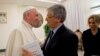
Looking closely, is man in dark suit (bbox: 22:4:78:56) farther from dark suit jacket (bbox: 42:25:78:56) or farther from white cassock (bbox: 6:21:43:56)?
white cassock (bbox: 6:21:43:56)

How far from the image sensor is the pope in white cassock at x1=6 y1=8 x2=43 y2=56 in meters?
1.61

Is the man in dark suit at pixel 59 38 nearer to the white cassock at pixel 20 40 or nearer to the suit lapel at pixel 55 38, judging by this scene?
the suit lapel at pixel 55 38

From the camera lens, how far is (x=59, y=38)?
1620 mm

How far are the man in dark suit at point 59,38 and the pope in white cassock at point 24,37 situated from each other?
14cm

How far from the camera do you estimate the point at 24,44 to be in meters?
1.61

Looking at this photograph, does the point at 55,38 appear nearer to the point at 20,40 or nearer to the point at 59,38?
the point at 59,38

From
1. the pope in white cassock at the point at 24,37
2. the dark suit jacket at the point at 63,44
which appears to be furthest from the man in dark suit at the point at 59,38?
the pope in white cassock at the point at 24,37

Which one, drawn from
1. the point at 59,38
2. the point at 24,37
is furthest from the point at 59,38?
the point at 24,37

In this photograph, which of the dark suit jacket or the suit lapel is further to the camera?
the suit lapel

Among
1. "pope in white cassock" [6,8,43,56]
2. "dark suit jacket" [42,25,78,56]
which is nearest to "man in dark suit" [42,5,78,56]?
"dark suit jacket" [42,25,78,56]

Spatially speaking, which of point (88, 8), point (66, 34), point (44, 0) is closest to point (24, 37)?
point (66, 34)

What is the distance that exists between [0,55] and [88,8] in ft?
12.5

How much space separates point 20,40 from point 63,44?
17.6 inches

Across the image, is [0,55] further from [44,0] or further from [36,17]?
[36,17]
